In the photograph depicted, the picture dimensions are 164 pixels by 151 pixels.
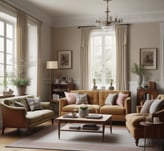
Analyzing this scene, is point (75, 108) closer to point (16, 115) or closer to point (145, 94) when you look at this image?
point (16, 115)

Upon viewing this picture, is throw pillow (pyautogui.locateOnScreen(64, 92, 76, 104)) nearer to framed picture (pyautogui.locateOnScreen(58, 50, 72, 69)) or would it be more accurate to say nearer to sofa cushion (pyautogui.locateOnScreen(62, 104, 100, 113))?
sofa cushion (pyautogui.locateOnScreen(62, 104, 100, 113))

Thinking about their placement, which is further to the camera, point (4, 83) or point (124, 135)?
point (4, 83)

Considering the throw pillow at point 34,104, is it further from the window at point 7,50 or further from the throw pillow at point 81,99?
the throw pillow at point 81,99

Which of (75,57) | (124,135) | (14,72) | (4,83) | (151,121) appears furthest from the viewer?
(75,57)

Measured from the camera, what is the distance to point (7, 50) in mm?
7262

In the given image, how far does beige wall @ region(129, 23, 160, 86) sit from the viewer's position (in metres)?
8.38

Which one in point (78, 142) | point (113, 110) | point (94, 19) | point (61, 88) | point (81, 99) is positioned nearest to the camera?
point (78, 142)

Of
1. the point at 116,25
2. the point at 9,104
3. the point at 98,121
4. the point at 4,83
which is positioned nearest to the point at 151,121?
the point at 98,121

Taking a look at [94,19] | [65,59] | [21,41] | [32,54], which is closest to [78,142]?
[21,41]

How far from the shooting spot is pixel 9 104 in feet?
19.8

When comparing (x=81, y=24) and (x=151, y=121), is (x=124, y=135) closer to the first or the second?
(x=151, y=121)

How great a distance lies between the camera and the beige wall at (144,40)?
838cm

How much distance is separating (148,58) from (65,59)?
8.82 ft

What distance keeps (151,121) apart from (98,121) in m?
1.14
